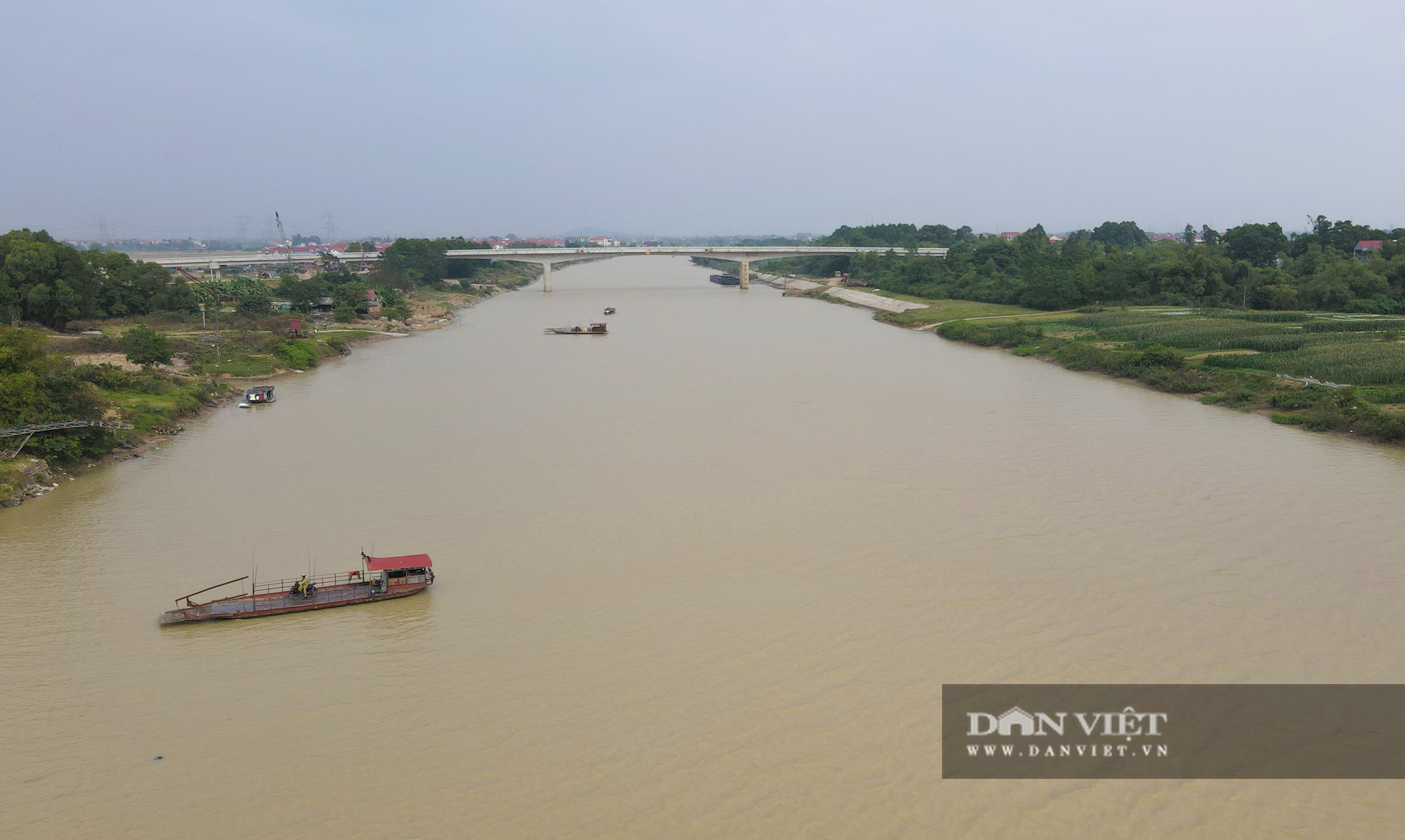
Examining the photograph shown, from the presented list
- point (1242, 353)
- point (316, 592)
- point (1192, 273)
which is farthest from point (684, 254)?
point (316, 592)

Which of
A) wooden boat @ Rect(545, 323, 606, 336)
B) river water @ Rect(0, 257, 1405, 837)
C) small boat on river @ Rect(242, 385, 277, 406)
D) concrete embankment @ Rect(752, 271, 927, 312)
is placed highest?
concrete embankment @ Rect(752, 271, 927, 312)

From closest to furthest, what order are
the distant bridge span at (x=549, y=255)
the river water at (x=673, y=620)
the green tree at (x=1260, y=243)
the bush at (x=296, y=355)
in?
the river water at (x=673, y=620), the bush at (x=296, y=355), the green tree at (x=1260, y=243), the distant bridge span at (x=549, y=255)

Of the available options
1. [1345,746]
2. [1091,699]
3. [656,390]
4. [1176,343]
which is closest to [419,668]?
[1091,699]

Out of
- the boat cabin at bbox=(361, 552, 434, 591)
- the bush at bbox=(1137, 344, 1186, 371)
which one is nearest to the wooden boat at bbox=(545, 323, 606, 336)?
the bush at bbox=(1137, 344, 1186, 371)

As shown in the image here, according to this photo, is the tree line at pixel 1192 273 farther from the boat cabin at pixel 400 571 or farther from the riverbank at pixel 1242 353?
the boat cabin at pixel 400 571

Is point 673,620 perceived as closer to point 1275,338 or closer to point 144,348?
point 144,348

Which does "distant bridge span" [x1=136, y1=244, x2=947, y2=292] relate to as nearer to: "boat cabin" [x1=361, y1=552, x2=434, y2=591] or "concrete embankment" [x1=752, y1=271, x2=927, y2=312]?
"concrete embankment" [x1=752, y1=271, x2=927, y2=312]

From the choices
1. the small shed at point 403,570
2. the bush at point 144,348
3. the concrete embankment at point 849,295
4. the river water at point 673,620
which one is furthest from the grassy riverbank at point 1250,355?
the bush at point 144,348
